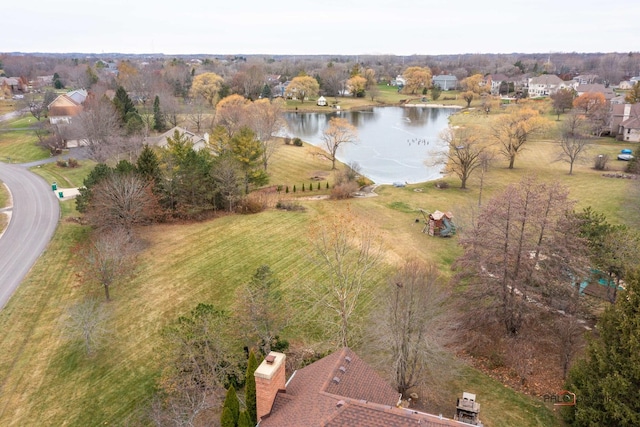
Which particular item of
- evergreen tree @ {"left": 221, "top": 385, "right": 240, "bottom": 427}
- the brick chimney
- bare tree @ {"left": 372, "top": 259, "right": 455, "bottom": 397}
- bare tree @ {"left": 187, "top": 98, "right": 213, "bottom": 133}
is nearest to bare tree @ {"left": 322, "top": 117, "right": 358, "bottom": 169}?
bare tree @ {"left": 187, "top": 98, "right": 213, "bottom": 133}

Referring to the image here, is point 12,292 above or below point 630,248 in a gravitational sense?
below

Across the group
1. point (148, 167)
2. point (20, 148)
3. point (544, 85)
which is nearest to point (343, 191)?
point (148, 167)

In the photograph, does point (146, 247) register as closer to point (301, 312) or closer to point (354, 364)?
point (301, 312)

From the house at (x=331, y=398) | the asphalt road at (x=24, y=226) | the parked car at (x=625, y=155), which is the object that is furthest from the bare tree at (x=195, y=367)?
the parked car at (x=625, y=155)

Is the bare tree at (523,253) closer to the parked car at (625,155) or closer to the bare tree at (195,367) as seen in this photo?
the bare tree at (195,367)

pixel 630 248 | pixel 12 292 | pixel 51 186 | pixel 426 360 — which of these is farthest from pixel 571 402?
pixel 51 186
